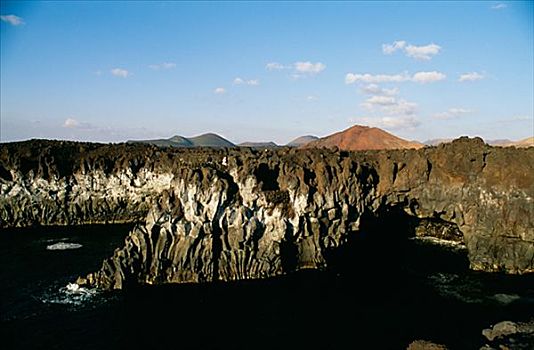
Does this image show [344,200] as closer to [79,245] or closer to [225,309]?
[225,309]

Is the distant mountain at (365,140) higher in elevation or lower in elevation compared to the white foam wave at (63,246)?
higher

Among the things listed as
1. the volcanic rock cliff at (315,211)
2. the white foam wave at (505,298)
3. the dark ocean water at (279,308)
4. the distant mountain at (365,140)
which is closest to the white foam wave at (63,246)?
the dark ocean water at (279,308)

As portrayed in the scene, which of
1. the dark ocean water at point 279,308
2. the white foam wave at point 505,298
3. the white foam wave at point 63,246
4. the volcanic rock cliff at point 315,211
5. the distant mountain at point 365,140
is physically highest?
the distant mountain at point 365,140

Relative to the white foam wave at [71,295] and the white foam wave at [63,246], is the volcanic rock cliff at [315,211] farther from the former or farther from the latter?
the white foam wave at [63,246]

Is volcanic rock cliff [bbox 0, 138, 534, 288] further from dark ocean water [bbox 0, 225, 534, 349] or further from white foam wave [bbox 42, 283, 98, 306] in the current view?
dark ocean water [bbox 0, 225, 534, 349]

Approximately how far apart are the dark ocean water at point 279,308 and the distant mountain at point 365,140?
289 ft

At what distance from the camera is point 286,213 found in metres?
53.2

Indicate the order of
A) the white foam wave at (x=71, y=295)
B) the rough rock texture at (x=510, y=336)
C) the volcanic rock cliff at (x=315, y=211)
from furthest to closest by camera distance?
the volcanic rock cliff at (x=315, y=211) → the white foam wave at (x=71, y=295) → the rough rock texture at (x=510, y=336)

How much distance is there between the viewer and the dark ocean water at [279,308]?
3569 centimetres

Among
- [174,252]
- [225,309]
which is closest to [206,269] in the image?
[174,252]

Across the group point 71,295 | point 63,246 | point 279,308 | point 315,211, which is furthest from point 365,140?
point 71,295

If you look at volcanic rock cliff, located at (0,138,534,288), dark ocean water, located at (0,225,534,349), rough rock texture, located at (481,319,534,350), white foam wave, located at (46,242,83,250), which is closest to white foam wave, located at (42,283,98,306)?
dark ocean water, located at (0,225,534,349)

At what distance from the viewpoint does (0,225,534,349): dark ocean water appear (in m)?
35.7

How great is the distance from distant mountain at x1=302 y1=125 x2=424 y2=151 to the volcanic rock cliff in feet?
254
